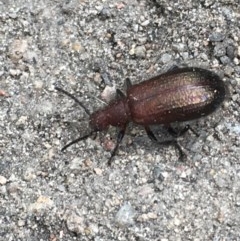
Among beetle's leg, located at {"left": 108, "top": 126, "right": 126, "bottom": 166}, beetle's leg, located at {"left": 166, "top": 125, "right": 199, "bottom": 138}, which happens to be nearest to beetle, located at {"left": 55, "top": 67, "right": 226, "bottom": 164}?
beetle's leg, located at {"left": 166, "top": 125, "right": 199, "bottom": 138}

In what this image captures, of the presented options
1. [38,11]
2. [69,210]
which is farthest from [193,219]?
[38,11]

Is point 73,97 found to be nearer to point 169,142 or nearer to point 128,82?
point 128,82

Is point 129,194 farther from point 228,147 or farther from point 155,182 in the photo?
point 228,147

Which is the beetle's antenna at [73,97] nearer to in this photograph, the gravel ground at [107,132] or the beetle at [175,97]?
the gravel ground at [107,132]


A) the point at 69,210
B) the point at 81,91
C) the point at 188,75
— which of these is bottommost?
the point at 69,210

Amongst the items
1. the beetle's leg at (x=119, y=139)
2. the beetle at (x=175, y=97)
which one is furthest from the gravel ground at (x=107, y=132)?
the beetle at (x=175, y=97)

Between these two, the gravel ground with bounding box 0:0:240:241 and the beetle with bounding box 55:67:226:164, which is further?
the gravel ground with bounding box 0:0:240:241

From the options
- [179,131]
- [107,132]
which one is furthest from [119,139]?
[179,131]

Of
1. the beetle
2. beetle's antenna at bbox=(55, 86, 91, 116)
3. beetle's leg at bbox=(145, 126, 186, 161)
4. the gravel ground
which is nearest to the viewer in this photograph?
the beetle

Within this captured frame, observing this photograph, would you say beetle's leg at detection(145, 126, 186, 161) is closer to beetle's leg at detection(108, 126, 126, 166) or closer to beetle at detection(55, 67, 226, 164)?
beetle at detection(55, 67, 226, 164)
